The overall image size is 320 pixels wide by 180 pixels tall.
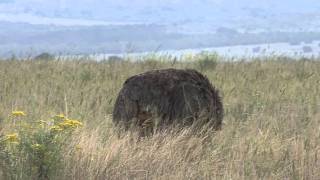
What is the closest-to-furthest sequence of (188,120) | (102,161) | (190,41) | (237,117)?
1. (102,161)
2. (188,120)
3. (237,117)
4. (190,41)

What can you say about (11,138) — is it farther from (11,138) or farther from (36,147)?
(36,147)

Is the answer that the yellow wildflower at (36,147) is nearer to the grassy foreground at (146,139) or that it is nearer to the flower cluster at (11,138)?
the grassy foreground at (146,139)

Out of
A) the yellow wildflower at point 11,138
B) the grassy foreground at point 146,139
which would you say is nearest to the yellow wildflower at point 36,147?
the grassy foreground at point 146,139

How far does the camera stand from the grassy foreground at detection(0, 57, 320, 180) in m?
4.93

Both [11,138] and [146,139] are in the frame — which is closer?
[11,138]

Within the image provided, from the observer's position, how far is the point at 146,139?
5961 mm

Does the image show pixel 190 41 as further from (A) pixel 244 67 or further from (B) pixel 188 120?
(B) pixel 188 120

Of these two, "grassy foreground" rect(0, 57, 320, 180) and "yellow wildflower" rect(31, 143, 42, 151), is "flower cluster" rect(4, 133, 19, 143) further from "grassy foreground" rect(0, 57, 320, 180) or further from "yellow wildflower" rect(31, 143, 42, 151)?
"yellow wildflower" rect(31, 143, 42, 151)

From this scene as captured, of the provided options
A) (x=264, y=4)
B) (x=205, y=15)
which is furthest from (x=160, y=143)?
(x=264, y=4)

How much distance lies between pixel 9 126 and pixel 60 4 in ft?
184

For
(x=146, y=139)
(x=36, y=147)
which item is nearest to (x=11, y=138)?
(x=36, y=147)

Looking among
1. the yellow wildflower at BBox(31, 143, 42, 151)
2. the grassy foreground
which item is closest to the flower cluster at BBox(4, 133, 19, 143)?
the grassy foreground

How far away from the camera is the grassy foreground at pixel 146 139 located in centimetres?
493

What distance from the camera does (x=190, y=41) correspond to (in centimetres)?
3238
